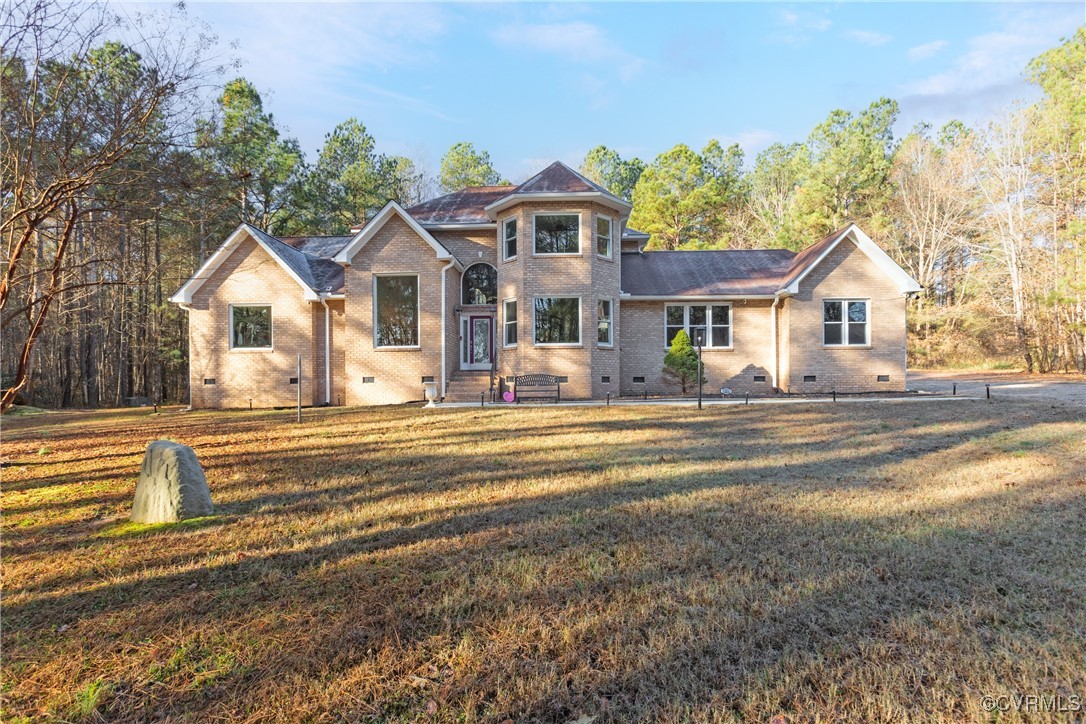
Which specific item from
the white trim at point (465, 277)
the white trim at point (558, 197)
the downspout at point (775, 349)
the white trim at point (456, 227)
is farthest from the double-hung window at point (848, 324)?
the white trim at point (456, 227)

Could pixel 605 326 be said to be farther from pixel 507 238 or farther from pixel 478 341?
pixel 478 341

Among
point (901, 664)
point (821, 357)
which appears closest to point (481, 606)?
point (901, 664)

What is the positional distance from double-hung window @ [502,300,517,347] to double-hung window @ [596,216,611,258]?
11.4ft

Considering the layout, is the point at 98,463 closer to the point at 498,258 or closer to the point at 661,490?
the point at 661,490

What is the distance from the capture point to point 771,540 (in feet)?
14.6

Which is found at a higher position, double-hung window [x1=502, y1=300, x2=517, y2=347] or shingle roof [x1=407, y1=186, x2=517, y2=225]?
shingle roof [x1=407, y1=186, x2=517, y2=225]

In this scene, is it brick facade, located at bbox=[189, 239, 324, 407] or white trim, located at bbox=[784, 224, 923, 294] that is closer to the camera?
white trim, located at bbox=[784, 224, 923, 294]

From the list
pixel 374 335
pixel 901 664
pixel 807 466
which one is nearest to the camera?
pixel 901 664

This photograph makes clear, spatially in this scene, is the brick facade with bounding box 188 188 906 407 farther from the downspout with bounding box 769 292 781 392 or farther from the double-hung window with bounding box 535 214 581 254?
the double-hung window with bounding box 535 214 581 254

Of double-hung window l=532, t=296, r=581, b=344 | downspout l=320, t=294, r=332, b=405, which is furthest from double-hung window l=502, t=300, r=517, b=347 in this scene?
downspout l=320, t=294, r=332, b=405

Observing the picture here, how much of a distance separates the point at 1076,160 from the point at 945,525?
106ft

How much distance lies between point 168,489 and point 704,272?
1886cm

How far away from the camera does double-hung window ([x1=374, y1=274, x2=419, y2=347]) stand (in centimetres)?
1762

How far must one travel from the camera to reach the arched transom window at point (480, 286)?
1884 centimetres
